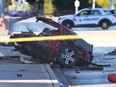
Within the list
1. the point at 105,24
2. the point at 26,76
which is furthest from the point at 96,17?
the point at 26,76

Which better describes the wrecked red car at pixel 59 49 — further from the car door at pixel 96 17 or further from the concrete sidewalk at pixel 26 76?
the car door at pixel 96 17

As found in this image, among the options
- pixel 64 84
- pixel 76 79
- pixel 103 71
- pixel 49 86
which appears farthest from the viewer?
pixel 103 71

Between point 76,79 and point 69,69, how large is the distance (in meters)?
1.70

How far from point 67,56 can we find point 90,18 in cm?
2662

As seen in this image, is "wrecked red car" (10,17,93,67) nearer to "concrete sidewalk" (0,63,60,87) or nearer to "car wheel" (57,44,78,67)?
"car wheel" (57,44,78,67)

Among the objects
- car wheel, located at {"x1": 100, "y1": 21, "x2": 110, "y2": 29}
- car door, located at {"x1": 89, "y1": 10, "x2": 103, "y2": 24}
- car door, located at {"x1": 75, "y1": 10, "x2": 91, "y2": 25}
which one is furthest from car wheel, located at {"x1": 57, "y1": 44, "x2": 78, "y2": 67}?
car wheel, located at {"x1": 100, "y1": 21, "x2": 110, "y2": 29}

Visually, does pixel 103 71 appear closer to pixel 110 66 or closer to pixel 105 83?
pixel 110 66

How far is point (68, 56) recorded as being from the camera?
1251 centimetres

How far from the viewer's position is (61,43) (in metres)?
12.5

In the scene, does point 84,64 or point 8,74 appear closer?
point 8,74

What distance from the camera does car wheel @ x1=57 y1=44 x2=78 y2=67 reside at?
40.9ft

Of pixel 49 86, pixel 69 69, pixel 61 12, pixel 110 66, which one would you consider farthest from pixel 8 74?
pixel 61 12

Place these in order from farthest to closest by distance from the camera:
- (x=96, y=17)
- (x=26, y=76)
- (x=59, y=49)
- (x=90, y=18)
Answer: (x=96, y=17)
(x=90, y=18)
(x=59, y=49)
(x=26, y=76)

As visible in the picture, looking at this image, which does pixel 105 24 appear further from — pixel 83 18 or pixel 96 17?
pixel 83 18
